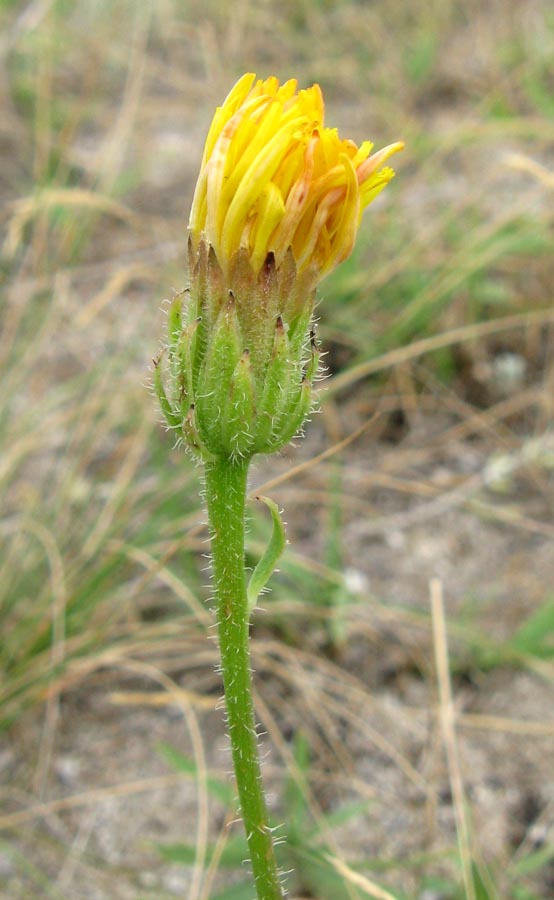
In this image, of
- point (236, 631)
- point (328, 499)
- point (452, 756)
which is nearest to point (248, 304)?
point (236, 631)

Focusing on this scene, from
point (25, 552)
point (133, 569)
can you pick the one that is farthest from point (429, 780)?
point (25, 552)

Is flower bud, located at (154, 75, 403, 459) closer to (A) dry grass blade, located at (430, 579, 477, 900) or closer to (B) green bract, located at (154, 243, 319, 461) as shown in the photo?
(B) green bract, located at (154, 243, 319, 461)

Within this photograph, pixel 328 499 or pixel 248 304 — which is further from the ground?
pixel 328 499

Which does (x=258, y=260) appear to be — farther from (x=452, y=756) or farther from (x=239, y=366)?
(x=452, y=756)

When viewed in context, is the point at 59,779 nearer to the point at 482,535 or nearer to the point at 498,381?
the point at 482,535

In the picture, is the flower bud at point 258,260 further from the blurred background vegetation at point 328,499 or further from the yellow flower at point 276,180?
the blurred background vegetation at point 328,499

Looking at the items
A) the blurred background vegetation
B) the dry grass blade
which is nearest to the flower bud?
the blurred background vegetation
